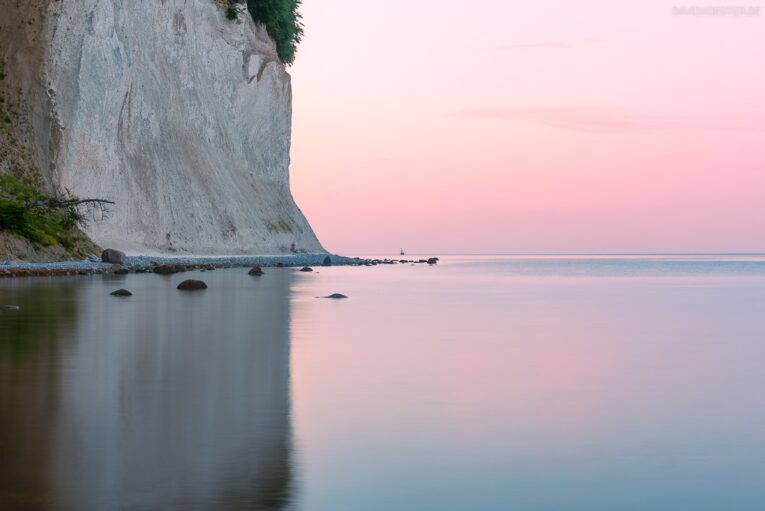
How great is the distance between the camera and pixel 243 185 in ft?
262

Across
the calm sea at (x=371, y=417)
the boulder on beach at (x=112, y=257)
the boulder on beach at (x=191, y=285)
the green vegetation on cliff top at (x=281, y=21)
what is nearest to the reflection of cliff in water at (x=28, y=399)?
the calm sea at (x=371, y=417)

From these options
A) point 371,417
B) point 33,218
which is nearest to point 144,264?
point 33,218

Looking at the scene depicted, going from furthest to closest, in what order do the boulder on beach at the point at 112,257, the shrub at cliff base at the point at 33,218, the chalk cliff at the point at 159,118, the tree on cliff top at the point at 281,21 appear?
the tree on cliff top at the point at 281,21 < the chalk cliff at the point at 159,118 < the boulder on beach at the point at 112,257 < the shrub at cliff base at the point at 33,218

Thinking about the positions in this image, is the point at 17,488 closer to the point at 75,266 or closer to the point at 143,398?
the point at 143,398

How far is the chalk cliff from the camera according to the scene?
177 ft

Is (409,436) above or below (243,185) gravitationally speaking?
below

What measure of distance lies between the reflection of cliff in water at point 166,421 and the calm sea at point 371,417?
3cm

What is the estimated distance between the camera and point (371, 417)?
990 centimetres

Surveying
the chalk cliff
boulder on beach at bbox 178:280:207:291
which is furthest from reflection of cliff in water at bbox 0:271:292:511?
the chalk cliff

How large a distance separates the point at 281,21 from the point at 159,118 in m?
33.0

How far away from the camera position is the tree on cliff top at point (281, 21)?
→ 3642 inches

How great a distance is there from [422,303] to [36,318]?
14.4 meters

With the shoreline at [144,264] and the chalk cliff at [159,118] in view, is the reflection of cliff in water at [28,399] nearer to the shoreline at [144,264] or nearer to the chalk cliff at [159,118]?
the shoreline at [144,264]

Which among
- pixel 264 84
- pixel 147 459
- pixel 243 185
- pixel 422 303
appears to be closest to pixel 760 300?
pixel 422 303
